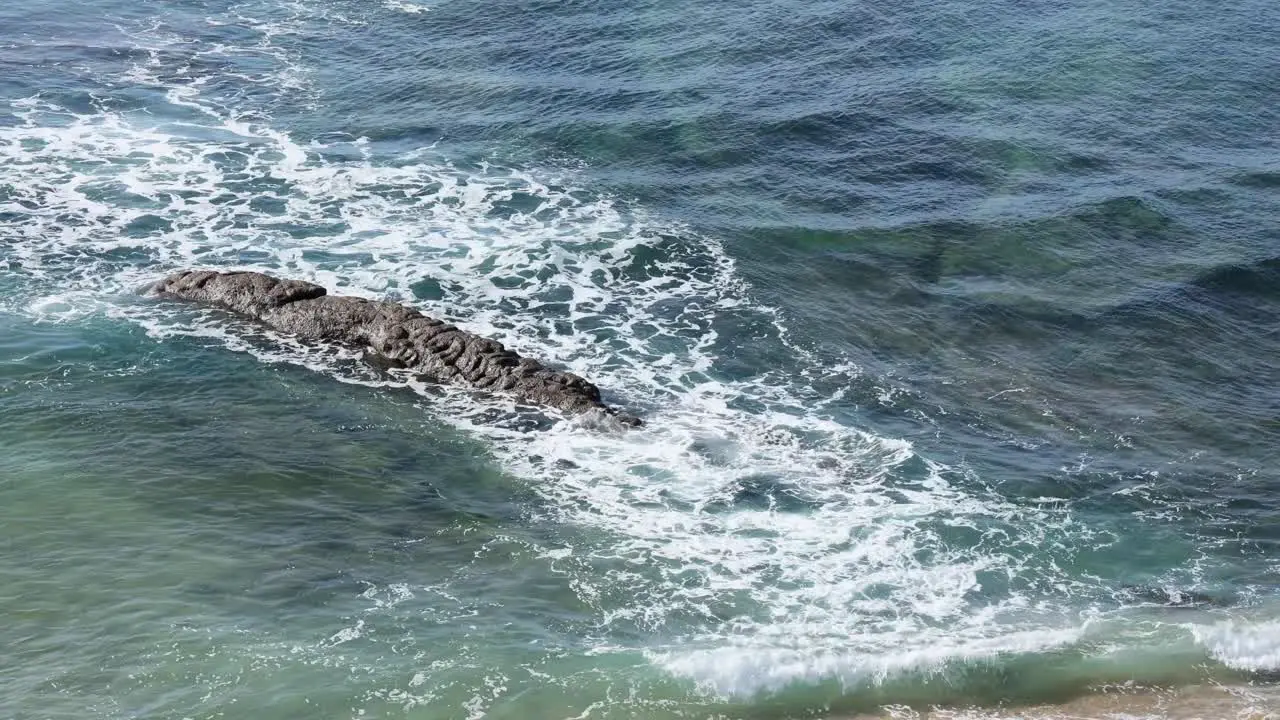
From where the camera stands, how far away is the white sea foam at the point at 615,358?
21.6 metres

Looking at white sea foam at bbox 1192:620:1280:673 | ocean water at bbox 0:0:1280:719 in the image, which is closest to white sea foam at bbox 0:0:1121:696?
ocean water at bbox 0:0:1280:719

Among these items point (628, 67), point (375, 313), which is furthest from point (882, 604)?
point (628, 67)

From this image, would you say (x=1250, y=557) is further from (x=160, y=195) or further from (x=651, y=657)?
(x=160, y=195)

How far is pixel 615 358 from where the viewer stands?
29.6m

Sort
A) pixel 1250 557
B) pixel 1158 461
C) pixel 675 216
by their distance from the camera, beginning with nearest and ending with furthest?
pixel 1250 557 < pixel 1158 461 < pixel 675 216

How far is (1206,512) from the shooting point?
24609 millimetres

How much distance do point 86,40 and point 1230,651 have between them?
4493cm

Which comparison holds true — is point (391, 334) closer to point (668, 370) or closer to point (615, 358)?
point (615, 358)

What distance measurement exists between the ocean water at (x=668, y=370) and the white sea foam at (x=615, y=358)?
4.5 inches

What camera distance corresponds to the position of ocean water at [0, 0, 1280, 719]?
2058 cm

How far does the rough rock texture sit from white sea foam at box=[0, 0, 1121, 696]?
24.2 inches

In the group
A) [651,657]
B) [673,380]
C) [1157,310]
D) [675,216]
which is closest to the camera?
[651,657]

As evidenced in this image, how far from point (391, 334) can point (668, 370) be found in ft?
20.8

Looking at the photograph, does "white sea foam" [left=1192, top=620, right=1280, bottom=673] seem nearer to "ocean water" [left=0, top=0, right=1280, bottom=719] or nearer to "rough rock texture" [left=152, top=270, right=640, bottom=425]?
"ocean water" [left=0, top=0, right=1280, bottom=719]
